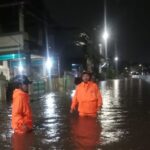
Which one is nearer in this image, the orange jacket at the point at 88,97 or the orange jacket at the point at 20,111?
the orange jacket at the point at 20,111

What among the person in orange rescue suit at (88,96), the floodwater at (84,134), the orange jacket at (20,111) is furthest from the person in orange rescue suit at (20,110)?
the person in orange rescue suit at (88,96)

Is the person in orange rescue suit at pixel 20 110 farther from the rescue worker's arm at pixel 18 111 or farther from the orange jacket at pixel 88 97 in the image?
the orange jacket at pixel 88 97

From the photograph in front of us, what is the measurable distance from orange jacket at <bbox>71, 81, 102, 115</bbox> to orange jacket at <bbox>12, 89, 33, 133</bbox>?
222 cm

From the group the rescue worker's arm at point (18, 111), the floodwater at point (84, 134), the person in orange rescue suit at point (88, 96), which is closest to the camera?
the floodwater at point (84, 134)

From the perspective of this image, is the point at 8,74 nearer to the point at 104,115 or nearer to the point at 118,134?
the point at 104,115

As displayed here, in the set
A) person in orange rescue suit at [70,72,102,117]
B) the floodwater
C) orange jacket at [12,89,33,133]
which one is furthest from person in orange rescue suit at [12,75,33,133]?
person in orange rescue suit at [70,72,102,117]

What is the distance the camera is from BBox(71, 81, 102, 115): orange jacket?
39.9 ft

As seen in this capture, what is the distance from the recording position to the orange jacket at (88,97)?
12.2m

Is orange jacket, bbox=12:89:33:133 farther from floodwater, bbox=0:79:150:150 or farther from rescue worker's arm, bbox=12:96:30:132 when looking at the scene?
floodwater, bbox=0:79:150:150

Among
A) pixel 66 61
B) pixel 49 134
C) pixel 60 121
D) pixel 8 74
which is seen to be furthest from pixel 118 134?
pixel 66 61

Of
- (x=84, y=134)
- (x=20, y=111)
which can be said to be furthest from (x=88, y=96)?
(x=20, y=111)

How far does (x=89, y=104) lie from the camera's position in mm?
12203

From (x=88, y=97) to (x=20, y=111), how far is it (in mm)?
2537

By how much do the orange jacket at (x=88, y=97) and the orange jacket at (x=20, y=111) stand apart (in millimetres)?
2222
